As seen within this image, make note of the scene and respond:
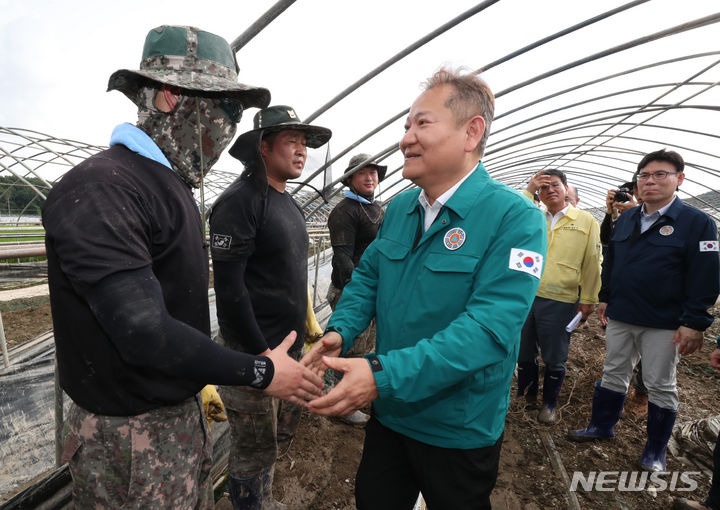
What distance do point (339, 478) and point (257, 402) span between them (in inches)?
47.4

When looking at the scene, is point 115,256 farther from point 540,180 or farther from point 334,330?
point 540,180

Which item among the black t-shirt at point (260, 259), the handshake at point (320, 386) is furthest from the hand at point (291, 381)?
the black t-shirt at point (260, 259)

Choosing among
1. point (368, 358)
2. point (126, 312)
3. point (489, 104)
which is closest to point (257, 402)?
point (368, 358)

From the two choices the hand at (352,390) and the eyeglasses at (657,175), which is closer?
the hand at (352,390)

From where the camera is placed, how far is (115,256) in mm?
939

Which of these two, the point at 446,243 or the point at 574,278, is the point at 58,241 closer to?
the point at 446,243

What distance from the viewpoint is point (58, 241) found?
95 cm

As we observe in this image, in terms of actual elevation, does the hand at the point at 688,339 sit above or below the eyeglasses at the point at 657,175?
below

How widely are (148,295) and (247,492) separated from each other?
65.0 inches

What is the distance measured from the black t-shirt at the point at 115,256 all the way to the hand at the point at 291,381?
28 centimetres

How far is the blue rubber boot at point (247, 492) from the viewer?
2.02 m

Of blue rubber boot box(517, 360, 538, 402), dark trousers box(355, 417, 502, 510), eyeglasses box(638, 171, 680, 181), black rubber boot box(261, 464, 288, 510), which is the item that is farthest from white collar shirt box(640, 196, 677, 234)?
black rubber boot box(261, 464, 288, 510)

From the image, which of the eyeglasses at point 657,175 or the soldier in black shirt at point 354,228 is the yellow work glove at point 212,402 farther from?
the eyeglasses at point 657,175

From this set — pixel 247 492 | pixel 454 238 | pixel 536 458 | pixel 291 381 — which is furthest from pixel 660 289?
pixel 247 492
